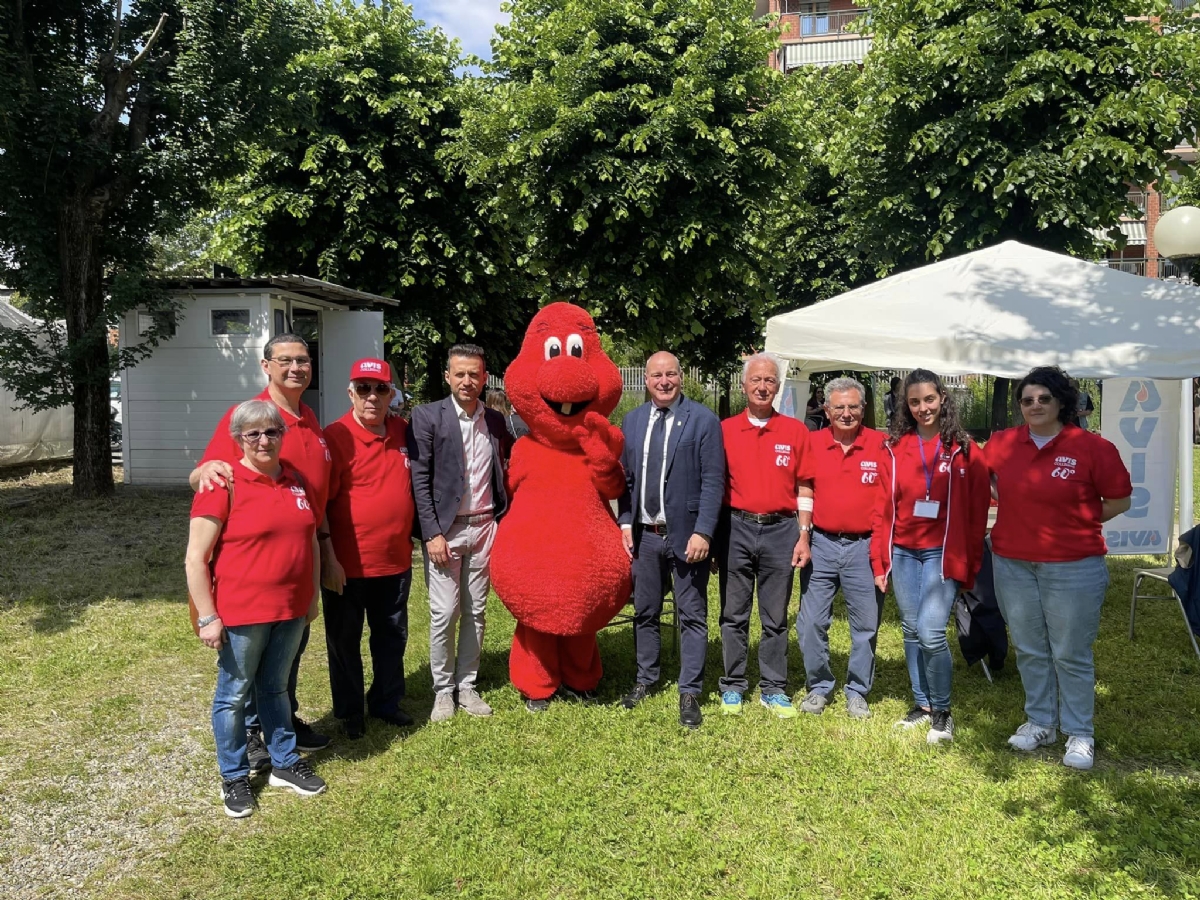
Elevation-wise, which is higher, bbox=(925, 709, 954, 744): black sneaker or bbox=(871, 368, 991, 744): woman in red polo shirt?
bbox=(871, 368, 991, 744): woman in red polo shirt

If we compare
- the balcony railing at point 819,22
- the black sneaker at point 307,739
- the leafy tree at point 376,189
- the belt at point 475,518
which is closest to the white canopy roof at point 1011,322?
the belt at point 475,518

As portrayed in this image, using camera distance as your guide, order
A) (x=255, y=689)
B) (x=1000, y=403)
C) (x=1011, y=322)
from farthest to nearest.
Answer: (x=1000, y=403)
(x=1011, y=322)
(x=255, y=689)

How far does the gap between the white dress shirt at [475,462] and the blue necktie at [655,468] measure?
842mm

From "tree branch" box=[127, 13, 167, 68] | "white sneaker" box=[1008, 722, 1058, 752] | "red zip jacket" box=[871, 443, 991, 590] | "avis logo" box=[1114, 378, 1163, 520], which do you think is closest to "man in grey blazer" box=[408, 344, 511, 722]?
"red zip jacket" box=[871, 443, 991, 590]

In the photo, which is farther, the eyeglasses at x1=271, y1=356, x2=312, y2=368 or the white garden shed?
the white garden shed

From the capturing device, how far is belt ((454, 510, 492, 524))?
4387mm

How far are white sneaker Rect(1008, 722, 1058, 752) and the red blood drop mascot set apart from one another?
2045 millimetres

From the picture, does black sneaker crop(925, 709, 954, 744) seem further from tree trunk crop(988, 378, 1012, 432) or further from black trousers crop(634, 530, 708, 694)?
tree trunk crop(988, 378, 1012, 432)

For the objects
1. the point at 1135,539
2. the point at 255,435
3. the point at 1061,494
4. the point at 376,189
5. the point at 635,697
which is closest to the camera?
the point at 255,435

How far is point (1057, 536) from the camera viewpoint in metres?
3.77

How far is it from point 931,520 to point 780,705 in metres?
1.31

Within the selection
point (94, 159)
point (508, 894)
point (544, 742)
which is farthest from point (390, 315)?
point (508, 894)

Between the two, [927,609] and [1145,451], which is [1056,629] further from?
[1145,451]

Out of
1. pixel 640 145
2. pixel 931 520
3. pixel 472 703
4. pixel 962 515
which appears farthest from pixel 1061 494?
pixel 640 145
